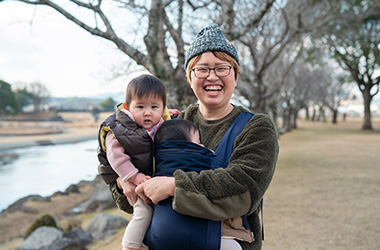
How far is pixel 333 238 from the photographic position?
495 cm

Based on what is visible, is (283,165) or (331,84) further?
(331,84)

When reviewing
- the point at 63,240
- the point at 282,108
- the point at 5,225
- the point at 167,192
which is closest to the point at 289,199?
the point at 63,240

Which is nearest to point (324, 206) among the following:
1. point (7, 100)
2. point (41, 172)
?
point (41, 172)

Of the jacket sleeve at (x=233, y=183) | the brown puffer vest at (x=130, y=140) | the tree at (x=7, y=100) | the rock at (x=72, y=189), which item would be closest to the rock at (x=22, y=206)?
the rock at (x=72, y=189)

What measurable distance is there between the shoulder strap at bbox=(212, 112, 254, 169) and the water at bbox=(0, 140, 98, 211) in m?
13.6

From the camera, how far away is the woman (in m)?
1.38

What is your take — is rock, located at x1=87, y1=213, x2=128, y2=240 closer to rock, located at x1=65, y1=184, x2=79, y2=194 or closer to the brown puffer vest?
the brown puffer vest

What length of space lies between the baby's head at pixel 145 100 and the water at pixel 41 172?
13.3 meters

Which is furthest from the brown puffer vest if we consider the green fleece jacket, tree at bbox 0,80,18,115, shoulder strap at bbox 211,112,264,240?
tree at bbox 0,80,18,115

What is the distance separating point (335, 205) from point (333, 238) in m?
1.94

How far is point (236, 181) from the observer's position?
1.40 metres

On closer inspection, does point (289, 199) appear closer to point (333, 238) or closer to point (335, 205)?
point (335, 205)

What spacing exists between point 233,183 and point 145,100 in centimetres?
69

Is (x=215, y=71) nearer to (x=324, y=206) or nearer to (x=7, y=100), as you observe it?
(x=324, y=206)
